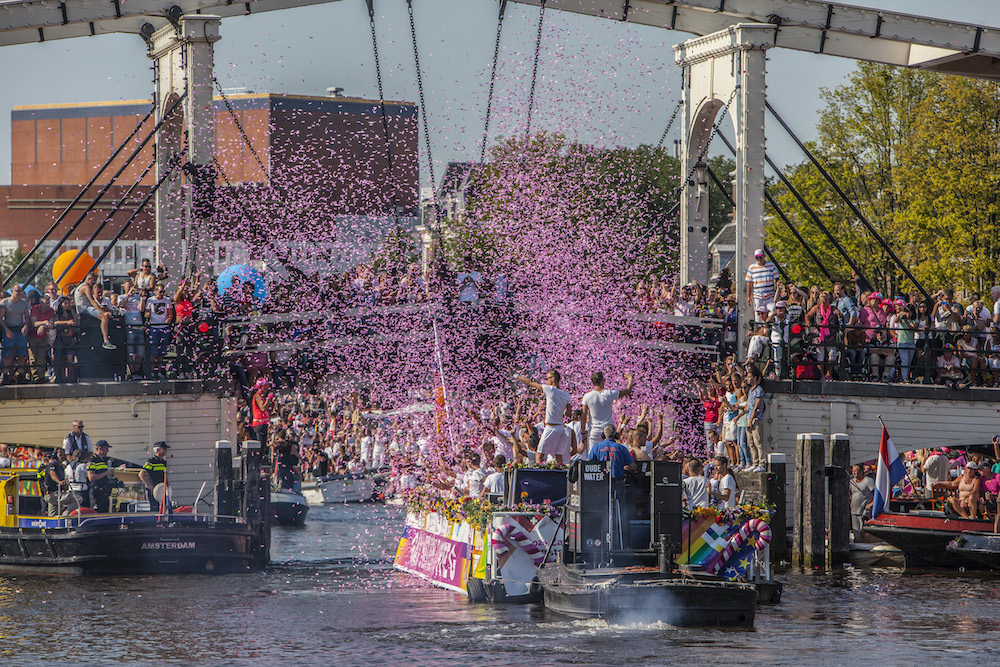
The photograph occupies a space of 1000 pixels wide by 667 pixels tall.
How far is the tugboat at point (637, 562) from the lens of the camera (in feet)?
56.5

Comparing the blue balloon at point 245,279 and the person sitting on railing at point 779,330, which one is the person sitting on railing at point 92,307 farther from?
the person sitting on railing at point 779,330

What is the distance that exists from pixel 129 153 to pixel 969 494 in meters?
68.2

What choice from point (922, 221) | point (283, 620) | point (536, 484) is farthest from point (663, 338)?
point (922, 221)

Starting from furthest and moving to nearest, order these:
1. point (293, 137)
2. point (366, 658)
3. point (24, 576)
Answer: point (293, 137) → point (24, 576) → point (366, 658)

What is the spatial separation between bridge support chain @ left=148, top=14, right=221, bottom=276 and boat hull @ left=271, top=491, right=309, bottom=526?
32.8 ft

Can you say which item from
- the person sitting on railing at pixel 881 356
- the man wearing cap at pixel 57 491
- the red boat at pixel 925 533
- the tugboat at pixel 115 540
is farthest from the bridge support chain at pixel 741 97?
the man wearing cap at pixel 57 491

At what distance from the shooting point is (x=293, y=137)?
8375 cm

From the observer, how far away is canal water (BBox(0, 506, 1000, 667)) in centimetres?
1627

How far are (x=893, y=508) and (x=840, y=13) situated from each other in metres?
9.74

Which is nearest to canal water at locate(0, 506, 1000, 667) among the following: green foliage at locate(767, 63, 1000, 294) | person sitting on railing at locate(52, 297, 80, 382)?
person sitting on railing at locate(52, 297, 80, 382)

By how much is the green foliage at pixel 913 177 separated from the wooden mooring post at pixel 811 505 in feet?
53.5

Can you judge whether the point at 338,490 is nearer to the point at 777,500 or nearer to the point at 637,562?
the point at 777,500

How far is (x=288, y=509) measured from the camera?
121 ft

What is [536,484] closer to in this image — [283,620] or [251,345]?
[283,620]
